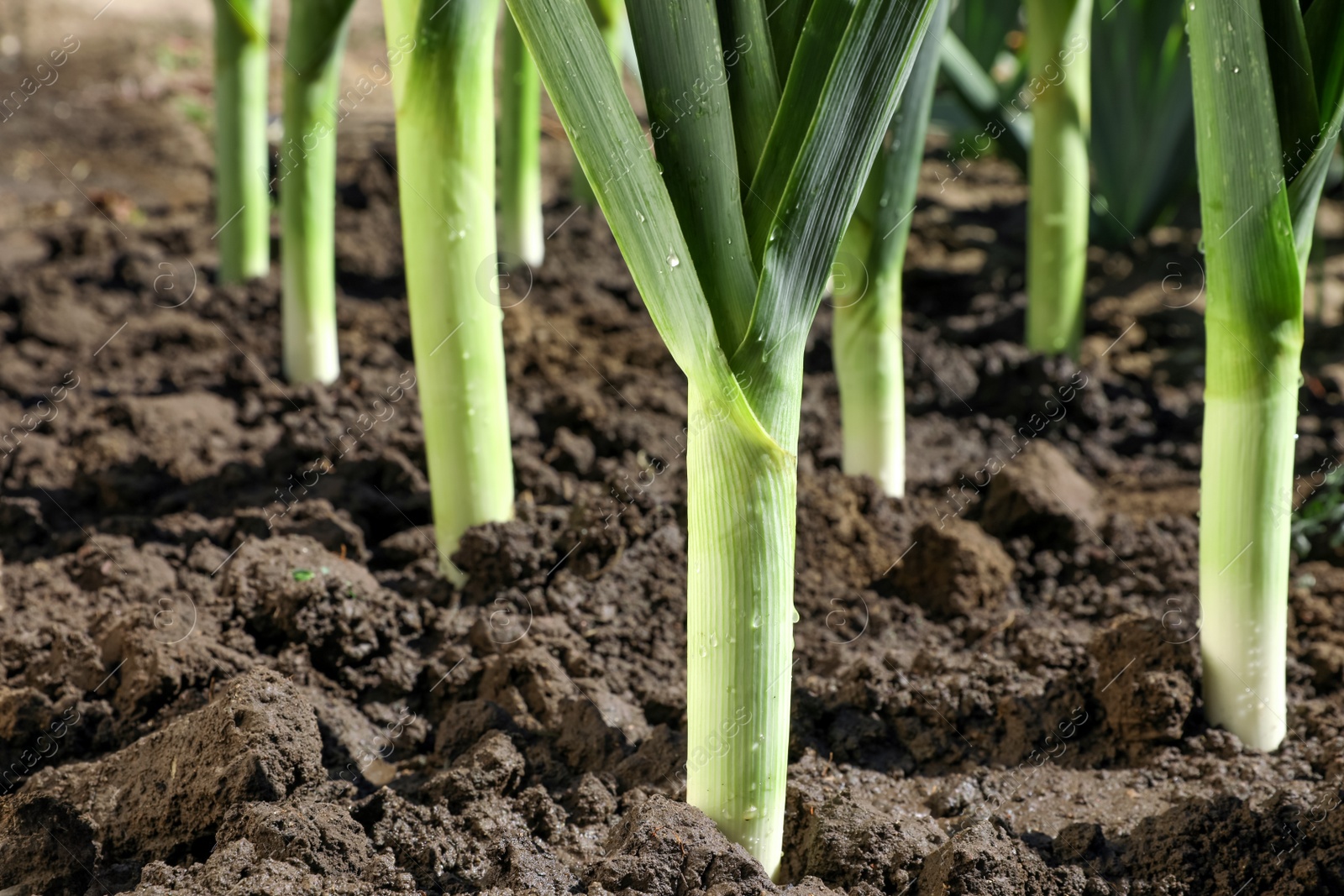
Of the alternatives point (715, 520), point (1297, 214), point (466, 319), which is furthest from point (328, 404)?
point (1297, 214)

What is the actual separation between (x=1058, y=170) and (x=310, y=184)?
58.0 inches

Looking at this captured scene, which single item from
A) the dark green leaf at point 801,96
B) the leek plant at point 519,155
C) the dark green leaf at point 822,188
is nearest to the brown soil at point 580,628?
the leek plant at point 519,155

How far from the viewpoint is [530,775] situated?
140 centimetres

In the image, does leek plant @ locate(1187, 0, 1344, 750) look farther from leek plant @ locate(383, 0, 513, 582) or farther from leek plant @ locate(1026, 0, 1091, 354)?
leek plant @ locate(1026, 0, 1091, 354)

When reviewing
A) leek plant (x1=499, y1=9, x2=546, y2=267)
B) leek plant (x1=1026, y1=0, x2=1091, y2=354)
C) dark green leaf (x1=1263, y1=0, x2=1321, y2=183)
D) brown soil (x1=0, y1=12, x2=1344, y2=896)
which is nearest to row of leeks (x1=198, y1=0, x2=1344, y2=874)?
dark green leaf (x1=1263, y1=0, x2=1321, y2=183)

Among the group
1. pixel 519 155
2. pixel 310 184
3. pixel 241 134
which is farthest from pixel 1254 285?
pixel 241 134

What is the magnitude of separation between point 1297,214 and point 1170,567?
2.44ft

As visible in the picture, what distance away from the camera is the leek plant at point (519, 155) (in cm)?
294

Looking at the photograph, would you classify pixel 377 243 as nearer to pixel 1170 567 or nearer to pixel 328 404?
pixel 328 404

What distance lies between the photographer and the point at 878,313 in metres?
2.04

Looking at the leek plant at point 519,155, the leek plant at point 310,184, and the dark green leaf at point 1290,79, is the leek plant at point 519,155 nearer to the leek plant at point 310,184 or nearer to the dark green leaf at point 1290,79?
the leek plant at point 310,184

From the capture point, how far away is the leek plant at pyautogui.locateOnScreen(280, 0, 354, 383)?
7.38ft

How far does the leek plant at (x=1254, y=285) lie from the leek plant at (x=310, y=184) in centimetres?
156

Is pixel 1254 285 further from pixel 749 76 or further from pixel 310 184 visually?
pixel 310 184
